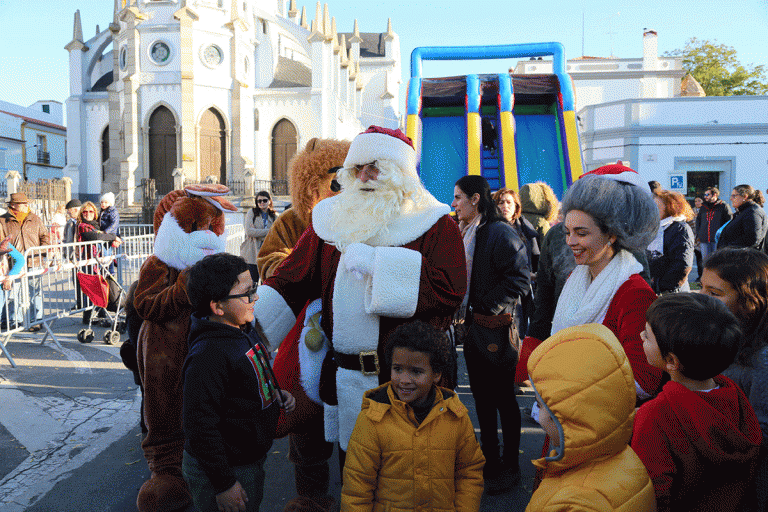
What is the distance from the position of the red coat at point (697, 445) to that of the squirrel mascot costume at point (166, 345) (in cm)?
241

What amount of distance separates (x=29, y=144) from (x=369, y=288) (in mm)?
50501

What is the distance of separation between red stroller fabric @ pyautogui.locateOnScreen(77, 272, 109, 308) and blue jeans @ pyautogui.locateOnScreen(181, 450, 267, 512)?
5.38 m

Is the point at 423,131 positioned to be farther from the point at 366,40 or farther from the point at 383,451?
the point at 366,40

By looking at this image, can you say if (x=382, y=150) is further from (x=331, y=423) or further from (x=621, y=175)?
(x=331, y=423)

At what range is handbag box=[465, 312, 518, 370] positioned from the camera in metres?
3.50

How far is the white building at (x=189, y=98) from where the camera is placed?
27.2m

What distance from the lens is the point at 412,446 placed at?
2.35 m

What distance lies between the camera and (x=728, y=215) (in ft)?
37.7

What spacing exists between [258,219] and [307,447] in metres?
5.82

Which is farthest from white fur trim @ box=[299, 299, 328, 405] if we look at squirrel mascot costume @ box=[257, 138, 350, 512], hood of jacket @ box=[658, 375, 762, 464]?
hood of jacket @ box=[658, 375, 762, 464]

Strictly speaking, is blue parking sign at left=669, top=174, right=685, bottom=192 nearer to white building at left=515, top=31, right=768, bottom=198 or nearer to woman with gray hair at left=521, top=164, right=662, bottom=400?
white building at left=515, top=31, right=768, bottom=198

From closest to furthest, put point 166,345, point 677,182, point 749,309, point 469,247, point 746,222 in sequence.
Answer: point 749,309, point 166,345, point 469,247, point 746,222, point 677,182

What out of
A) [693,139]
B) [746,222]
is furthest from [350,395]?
[693,139]

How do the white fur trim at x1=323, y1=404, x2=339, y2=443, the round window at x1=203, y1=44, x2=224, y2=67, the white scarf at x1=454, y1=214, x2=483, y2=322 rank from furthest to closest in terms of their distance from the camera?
the round window at x1=203, y1=44, x2=224, y2=67, the white scarf at x1=454, y1=214, x2=483, y2=322, the white fur trim at x1=323, y1=404, x2=339, y2=443
